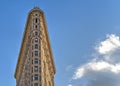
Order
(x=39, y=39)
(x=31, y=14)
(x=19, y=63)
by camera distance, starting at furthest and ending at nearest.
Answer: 1. (x=19, y=63)
2. (x=31, y=14)
3. (x=39, y=39)

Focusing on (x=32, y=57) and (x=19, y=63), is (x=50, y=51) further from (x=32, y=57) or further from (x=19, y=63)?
(x=32, y=57)

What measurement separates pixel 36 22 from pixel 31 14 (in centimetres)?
589

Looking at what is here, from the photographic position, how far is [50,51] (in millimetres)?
150375

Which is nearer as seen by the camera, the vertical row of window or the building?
the vertical row of window

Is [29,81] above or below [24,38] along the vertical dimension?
below

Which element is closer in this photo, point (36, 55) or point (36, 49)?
point (36, 55)

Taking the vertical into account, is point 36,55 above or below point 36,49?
below

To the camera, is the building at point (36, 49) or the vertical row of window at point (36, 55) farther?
the building at point (36, 49)

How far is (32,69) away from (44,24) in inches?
1153

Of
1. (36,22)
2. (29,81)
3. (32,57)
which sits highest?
(36,22)

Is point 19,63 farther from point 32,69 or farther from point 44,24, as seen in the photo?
point 32,69

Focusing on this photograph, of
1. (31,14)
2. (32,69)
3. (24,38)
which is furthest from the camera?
A: (24,38)

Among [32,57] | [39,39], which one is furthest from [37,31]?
[32,57]

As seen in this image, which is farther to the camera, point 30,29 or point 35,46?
point 30,29
